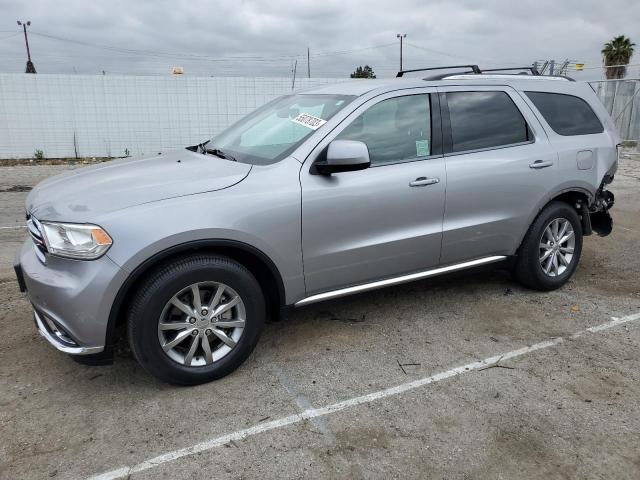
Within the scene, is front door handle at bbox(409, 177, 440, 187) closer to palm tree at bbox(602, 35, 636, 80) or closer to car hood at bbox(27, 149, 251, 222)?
car hood at bbox(27, 149, 251, 222)

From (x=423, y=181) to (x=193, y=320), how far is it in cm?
186

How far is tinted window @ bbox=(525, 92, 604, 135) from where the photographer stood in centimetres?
462

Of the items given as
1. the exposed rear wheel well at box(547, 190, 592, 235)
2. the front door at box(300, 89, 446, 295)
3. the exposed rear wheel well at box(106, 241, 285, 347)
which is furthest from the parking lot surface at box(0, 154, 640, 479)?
the exposed rear wheel well at box(547, 190, 592, 235)

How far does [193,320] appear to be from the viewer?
3.15 metres

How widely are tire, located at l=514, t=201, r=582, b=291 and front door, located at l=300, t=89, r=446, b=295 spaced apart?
3.32 ft

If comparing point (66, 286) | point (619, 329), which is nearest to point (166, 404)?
point (66, 286)

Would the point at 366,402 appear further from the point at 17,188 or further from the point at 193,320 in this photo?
the point at 17,188

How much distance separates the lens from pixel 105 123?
15516 mm

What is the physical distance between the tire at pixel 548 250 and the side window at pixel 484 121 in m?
0.72

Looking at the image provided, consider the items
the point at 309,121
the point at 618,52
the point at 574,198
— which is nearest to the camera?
the point at 309,121

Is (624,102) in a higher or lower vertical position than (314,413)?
higher

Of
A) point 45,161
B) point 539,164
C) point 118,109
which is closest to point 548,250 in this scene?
point 539,164

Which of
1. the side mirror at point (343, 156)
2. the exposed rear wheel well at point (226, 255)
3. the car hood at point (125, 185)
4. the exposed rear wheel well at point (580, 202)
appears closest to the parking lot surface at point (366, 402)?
the exposed rear wheel well at point (226, 255)

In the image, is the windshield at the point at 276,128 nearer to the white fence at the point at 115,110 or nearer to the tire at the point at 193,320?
the tire at the point at 193,320
